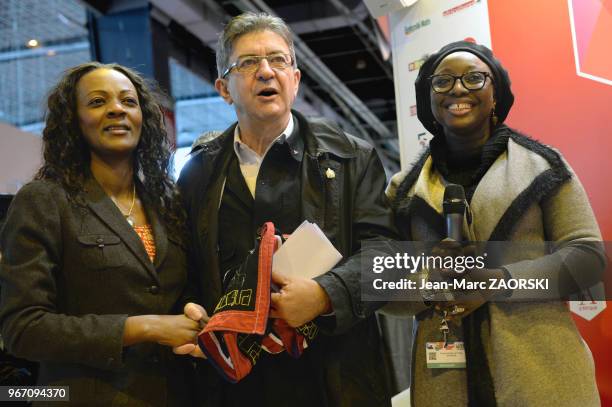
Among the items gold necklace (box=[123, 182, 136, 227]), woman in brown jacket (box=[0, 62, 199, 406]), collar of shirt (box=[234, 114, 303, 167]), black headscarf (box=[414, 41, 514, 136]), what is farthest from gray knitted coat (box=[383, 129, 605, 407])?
gold necklace (box=[123, 182, 136, 227])

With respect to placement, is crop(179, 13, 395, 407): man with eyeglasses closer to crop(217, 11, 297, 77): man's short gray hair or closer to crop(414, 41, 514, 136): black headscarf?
crop(217, 11, 297, 77): man's short gray hair

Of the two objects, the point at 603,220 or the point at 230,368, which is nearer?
the point at 230,368

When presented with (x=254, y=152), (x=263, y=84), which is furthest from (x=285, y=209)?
(x=263, y=84)

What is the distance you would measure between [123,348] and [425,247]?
3.18ft

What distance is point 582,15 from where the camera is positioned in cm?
332

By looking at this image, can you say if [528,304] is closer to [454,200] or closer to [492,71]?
[454,200]

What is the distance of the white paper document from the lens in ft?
7.00

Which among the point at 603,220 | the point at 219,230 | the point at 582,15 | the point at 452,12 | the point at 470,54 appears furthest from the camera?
the point at 452,12

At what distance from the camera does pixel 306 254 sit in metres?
2.18

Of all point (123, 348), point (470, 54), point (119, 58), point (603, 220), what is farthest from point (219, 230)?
point (119, 58)

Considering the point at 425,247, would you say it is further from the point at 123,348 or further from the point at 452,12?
the point at 452,12

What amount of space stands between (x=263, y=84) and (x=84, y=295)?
998 millimetres

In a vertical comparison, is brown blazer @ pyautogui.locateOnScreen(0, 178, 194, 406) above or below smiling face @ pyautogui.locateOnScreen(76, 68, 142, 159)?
below

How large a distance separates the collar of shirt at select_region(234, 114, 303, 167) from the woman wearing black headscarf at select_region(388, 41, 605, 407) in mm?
437
